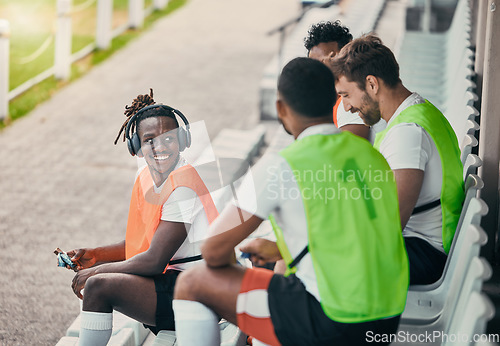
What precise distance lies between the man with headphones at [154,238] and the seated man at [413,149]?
0.83 meters

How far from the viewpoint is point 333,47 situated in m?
4.25

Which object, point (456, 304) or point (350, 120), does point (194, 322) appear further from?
point (350, 120)

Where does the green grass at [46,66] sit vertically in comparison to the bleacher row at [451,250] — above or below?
below

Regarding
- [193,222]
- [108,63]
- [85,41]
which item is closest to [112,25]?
[85,41]

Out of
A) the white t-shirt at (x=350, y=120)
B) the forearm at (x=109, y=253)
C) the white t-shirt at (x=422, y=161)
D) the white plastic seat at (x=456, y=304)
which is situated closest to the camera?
the white plastic seat at (x=456, y=304)

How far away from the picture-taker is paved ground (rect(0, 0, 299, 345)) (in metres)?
4.91

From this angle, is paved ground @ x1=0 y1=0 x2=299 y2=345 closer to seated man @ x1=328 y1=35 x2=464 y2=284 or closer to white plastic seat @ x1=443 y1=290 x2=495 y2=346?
seated man @ x1=328 y1=35 x2=464 y2=284

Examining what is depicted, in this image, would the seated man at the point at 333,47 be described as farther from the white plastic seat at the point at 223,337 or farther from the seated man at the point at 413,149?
the white plastic seat at the point at 223,337

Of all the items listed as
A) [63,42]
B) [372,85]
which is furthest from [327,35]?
[63,42]

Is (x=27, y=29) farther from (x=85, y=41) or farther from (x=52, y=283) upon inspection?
(x=52, y=283)

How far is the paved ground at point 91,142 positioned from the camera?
16.1 feet

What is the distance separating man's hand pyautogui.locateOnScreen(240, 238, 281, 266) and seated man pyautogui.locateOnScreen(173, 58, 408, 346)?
0.40ft

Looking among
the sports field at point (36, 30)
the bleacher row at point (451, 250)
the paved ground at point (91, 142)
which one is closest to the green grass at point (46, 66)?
the sports field at point (36, 30)

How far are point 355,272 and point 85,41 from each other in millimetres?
11706
